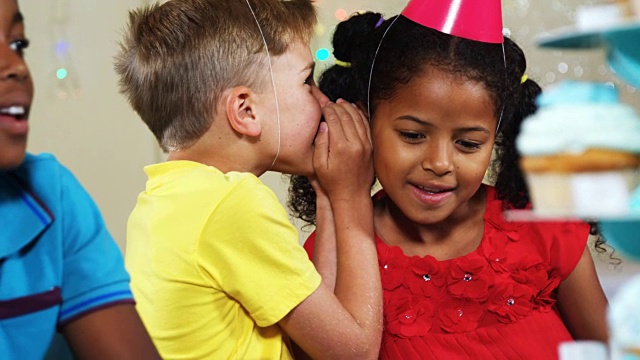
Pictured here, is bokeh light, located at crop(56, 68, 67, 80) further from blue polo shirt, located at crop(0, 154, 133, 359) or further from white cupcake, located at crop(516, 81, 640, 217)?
white cupcake, located at crop(516, 81, 640, 217)

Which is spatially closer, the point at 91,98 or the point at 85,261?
the point at 85,261

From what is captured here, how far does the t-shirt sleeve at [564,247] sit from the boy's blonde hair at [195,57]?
0.48 m

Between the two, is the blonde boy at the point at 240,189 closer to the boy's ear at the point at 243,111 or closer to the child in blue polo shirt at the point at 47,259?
the boy's ear at the point at 243,111

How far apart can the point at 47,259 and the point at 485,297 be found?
69 cm

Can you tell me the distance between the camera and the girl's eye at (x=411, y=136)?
1.22m

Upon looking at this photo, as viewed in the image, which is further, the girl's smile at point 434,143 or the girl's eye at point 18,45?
the girl's smile at point 434,143

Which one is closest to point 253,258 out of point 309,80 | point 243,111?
point 243,111

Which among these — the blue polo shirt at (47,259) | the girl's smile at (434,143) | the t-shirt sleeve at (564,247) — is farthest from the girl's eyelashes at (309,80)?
the blue polo shirt at (47,259)

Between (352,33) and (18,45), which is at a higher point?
(18,45)

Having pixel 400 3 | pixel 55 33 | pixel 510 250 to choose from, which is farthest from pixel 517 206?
pixel 55 33

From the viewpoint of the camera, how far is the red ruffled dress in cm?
125

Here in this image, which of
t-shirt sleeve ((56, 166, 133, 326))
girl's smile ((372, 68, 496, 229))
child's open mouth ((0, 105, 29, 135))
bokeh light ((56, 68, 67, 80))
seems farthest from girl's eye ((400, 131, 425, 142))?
bokeh light ((56, 68, 67, 80))

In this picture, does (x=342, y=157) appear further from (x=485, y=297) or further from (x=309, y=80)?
(x=485, y=297)

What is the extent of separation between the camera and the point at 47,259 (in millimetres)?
769
